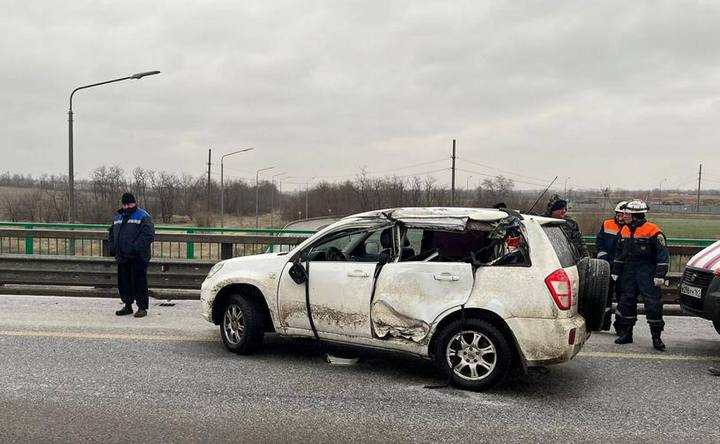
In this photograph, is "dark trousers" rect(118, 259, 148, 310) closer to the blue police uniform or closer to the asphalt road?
the blue police uniform

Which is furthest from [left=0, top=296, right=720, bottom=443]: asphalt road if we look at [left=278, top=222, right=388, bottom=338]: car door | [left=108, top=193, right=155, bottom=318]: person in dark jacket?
[left=108, top=193, right=155, bottom=318]: person in dark jacket

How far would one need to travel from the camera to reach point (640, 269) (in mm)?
6461

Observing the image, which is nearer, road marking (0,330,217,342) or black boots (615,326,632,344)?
road marking (0,330,217,342)

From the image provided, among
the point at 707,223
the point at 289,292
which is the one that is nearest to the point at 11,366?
the point at 289,292

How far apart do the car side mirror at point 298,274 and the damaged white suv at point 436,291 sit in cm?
1

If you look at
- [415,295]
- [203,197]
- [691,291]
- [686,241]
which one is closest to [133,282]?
[415,295]

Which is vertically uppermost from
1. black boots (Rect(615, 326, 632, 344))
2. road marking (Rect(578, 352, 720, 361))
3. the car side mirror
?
the car side mirror

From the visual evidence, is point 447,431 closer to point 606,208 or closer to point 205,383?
point 205,383

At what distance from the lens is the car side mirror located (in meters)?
5.50

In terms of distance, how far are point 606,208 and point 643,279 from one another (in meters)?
15.9

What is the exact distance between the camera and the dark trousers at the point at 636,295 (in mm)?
6328

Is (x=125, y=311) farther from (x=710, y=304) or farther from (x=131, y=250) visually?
(x=710, y=304)

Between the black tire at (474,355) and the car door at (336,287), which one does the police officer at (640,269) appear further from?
the car door at (336,287)

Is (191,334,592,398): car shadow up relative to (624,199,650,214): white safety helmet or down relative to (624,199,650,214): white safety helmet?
down
